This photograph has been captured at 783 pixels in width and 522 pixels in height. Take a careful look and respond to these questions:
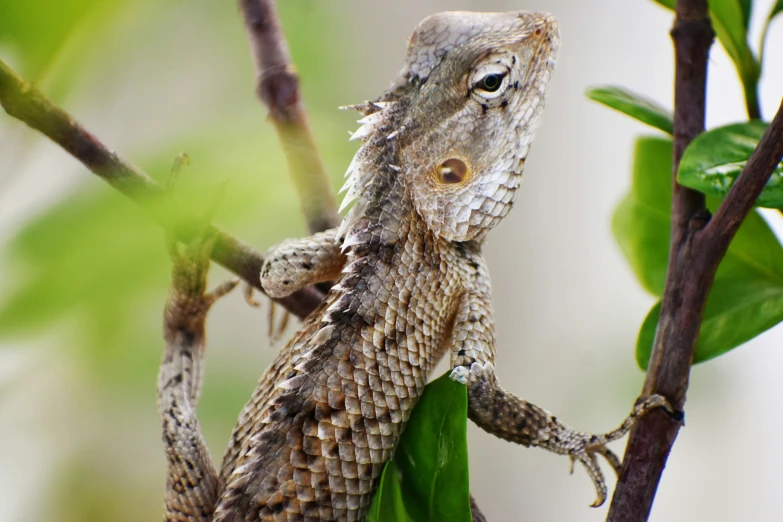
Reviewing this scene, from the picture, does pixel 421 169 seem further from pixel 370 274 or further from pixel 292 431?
pixel 292 431

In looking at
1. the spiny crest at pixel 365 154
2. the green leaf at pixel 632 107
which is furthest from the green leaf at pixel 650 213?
the spiny crest at pixel 365 154

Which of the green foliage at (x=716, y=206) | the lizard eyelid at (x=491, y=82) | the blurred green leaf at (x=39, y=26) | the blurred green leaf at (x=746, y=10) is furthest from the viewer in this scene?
the blurred green leaf at (x=746, y=10)

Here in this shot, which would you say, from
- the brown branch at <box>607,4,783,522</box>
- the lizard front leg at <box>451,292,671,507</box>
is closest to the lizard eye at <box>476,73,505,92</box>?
the brown branch at <box>607,4,783,522</box>

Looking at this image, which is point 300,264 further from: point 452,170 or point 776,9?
point 776,9

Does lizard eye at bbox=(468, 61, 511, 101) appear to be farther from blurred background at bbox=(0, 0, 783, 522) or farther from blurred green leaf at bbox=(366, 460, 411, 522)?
blurred green leaf at bbox=(366, 460, 411, 522)

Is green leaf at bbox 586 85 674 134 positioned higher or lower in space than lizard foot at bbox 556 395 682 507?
higher

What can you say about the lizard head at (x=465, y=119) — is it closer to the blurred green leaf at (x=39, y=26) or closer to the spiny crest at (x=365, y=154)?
the spiny crest at (x=365, y=154)

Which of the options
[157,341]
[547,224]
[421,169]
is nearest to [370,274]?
[421,169]
